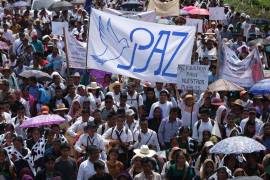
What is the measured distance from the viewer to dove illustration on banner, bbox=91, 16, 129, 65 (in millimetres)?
17531

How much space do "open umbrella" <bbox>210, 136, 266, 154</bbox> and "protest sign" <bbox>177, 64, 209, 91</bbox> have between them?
2.91m

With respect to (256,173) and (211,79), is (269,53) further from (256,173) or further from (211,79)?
(256,173)

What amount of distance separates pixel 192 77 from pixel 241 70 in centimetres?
309

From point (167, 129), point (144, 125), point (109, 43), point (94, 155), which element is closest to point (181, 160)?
point (94, 155)

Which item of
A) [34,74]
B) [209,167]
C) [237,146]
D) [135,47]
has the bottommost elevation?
[34,74]

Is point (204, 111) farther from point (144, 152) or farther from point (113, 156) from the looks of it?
point (113, 156)

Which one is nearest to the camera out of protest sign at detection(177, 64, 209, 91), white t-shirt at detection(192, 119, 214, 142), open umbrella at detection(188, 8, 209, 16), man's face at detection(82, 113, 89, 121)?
white t-shirt at detection(192, 119, 214, 142)

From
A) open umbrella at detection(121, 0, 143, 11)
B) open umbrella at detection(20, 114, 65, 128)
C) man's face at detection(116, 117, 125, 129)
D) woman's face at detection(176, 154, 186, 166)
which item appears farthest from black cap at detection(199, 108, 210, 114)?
open umbrella at detection(121, 0, 143, 11)

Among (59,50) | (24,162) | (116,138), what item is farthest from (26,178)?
(59,50)

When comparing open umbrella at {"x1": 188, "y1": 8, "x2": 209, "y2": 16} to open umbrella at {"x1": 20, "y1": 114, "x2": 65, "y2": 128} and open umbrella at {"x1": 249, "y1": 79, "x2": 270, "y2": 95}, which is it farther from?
open umbrella at {"x1": 20, "y1": 114, "x2": 65, "y2": 128}

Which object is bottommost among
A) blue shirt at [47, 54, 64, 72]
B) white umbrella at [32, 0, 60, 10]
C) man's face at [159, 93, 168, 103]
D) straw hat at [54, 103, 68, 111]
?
white umbrella at [32, 0, 60, 10]

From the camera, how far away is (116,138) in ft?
52.1

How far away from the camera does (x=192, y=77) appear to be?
17312 millimetres

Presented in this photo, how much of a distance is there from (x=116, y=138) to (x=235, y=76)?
4911 mm
